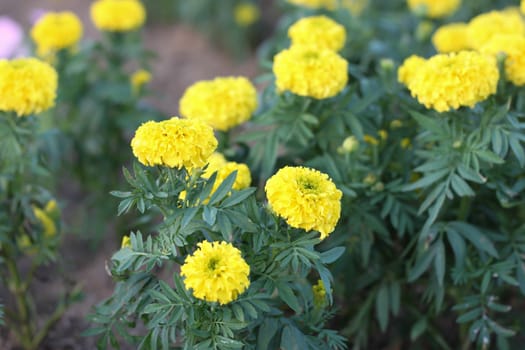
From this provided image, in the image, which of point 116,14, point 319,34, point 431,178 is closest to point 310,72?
point 319,34

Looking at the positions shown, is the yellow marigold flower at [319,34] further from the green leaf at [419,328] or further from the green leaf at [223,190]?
the green leaf at [419,328]

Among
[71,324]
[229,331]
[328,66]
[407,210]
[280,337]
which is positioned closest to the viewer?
[229,331]

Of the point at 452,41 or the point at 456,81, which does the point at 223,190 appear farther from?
the point at 452,41

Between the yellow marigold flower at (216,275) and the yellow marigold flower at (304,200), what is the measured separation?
0.19m

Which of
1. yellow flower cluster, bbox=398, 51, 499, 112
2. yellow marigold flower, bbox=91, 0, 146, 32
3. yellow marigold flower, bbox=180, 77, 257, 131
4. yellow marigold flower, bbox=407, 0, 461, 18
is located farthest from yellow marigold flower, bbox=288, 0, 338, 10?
yellow flower cluster, bbox=398, 51, 499, 112

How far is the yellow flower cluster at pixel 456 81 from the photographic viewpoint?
87.8 inches

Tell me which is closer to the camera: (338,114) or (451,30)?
(338,114)

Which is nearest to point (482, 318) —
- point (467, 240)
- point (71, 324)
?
point (467, 240)

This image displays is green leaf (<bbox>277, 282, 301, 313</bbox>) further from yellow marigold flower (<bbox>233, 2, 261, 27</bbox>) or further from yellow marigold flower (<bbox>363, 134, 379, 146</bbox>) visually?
yellow marigold flower (<bbox>233, 2, 261, 27</bbox>)

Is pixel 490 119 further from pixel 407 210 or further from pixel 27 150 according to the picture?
pixel 27 150

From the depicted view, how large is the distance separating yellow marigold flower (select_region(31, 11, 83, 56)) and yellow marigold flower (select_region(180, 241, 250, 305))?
2085 mm

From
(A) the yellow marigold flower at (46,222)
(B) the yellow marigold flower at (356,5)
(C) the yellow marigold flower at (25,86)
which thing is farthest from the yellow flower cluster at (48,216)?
(B) the yellow marigold flower at (356,5)

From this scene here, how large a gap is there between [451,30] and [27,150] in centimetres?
201

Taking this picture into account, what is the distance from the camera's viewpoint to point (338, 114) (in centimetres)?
266
